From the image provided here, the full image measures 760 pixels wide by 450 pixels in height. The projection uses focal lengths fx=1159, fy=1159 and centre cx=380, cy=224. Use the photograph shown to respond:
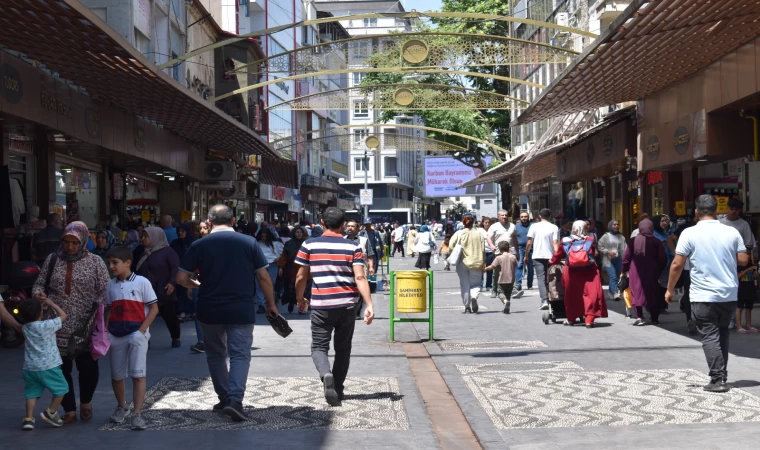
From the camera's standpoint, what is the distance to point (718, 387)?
961 cm

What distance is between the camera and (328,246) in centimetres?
953

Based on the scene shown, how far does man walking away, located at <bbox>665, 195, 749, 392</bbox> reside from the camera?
9.77 meters

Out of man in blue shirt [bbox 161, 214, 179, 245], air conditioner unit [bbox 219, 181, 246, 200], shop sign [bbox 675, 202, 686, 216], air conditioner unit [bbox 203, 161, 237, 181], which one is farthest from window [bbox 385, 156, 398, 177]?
man in blue shirt [bbox 161, 214, 179, 245]

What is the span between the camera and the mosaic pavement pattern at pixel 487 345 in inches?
547

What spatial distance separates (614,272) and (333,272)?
41.0 ft

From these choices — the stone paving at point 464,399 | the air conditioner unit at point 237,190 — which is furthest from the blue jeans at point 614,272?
the air conditioner unit at point 237,190

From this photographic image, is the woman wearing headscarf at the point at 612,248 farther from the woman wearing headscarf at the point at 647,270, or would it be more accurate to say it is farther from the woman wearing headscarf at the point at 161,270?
the woman wearing headscarf at the point at 161,270

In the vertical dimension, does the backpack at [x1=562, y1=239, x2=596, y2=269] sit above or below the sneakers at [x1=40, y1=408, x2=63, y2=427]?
above

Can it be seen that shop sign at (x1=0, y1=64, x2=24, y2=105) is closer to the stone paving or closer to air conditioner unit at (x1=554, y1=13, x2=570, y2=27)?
the stone paving

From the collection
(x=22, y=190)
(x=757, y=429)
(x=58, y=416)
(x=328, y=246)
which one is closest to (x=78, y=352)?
(x=58, y=416)

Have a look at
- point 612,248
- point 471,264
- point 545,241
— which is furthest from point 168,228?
point 612,248

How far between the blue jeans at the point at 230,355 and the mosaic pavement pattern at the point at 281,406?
23 cm

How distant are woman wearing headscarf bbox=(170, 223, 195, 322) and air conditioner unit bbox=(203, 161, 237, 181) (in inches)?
682

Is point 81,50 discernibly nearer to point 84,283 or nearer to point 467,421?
point 84,283
